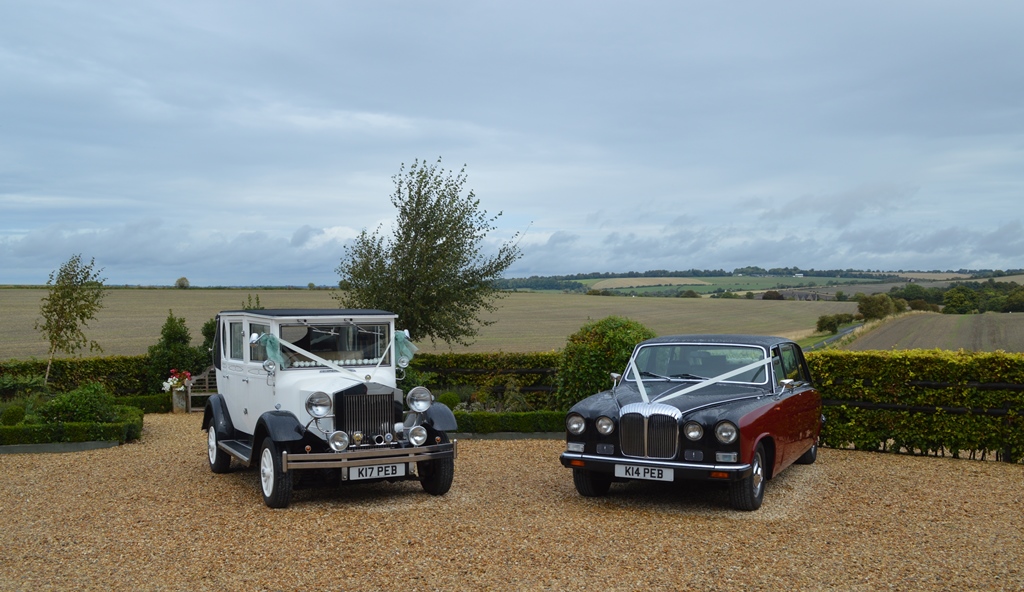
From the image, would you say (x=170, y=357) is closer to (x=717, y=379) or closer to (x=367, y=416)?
(x=367, y=416)

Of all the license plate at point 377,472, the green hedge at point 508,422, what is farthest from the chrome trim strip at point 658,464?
the green hedge at point 508,422

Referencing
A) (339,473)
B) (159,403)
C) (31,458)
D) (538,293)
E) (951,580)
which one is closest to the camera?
(951,580)

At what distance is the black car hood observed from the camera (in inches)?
339

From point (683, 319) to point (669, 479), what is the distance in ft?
118

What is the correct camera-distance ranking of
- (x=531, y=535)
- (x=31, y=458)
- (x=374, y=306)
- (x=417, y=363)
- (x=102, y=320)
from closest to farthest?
(x=531, y=535) < (x=31, y=458) < (x=417, y=363) < (x=374, y=306) < (x=102, y=320)

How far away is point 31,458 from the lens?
12102 mm

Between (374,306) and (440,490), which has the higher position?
(374,306)

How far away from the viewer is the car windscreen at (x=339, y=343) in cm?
945

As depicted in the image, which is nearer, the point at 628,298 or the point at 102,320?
the point at 102,320

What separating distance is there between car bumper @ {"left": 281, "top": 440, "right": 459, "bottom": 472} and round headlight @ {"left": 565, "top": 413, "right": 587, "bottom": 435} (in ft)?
4.82

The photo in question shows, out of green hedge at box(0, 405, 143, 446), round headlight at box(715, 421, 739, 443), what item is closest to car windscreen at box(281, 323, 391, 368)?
round headlight at box(715, 421, 739, 443)

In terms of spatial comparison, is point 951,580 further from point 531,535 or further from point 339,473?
point 339,473

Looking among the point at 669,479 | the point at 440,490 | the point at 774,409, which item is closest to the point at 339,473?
the point at 440,490

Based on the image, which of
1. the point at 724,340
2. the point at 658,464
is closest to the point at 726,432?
the point at 658,464
